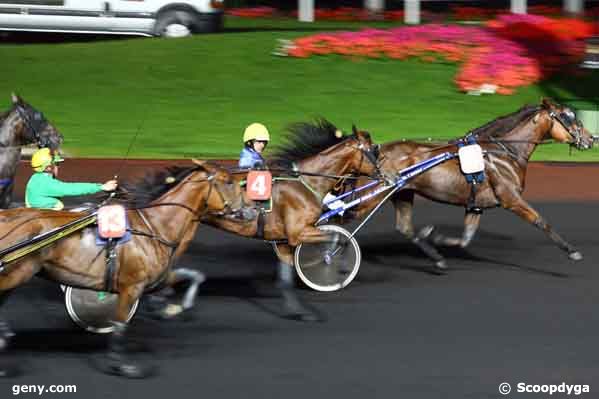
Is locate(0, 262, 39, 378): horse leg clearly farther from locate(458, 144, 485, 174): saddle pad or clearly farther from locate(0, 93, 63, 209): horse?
locate(458, 144, 485, 174): saddle pad


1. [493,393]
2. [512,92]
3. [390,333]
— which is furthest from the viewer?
[512,92]

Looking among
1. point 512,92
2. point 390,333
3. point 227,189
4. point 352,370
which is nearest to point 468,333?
point 390,333

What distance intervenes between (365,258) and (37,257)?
452 cm

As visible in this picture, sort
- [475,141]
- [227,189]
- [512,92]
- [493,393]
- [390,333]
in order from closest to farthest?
1. [493,393]
2. [227,189]
3. [390,333]
4. [475,141]
5. [512,92]

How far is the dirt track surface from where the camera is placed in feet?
46.1

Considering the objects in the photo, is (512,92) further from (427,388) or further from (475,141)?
(427,388)

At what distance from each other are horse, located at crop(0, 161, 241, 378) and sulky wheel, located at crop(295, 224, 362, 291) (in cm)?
204

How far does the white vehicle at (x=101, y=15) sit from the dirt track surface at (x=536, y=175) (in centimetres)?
648

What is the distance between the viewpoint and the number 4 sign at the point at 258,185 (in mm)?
8664

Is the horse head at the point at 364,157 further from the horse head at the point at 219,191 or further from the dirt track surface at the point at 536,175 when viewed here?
the dirt track surface at the point at 536,175

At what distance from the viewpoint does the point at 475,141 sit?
412 inches

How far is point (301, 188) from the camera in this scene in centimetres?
931

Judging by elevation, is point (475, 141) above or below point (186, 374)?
above

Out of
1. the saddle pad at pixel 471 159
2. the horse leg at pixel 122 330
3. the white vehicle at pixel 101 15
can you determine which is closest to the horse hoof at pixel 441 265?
the saddle pad at pixel 471 159
